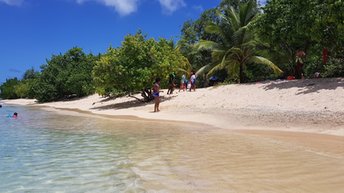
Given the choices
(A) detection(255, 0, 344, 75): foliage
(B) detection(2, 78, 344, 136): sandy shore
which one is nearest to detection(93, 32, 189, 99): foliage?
(B) detection(2, 78, 344, 136): sandy shore

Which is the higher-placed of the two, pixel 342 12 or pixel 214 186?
pixel 342 12

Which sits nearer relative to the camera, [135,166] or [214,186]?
[214,186]

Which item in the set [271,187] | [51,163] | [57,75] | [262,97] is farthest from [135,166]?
[57,75]

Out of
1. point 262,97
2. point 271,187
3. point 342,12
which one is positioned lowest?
point 271,187

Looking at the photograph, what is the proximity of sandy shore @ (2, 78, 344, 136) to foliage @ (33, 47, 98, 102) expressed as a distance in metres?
21.0

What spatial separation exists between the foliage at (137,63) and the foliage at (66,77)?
17017 millimetres

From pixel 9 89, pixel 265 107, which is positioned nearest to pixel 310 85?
pixel 265 107

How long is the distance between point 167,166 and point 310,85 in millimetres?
14405

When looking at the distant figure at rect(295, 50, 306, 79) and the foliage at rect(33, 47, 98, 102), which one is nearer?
the distant figure at rect(295, 50, 306, 79)

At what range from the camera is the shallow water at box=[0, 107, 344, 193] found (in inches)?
247

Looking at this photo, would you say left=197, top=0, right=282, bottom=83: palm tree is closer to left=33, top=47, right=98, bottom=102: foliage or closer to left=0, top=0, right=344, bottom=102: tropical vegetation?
left=0, top=0, right=344, bottom=102: tropical vegetation

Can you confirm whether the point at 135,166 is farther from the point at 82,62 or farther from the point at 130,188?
the point at 82,62

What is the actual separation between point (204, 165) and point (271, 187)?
6.84 feet

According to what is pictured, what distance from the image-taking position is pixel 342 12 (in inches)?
687
